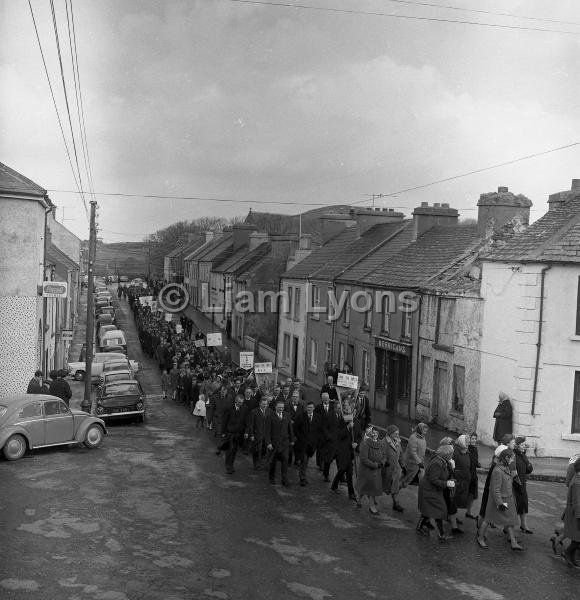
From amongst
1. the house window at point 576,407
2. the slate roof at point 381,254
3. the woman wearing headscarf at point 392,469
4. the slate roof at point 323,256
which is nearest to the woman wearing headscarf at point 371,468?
the woman wearing headscarf at point 392,469

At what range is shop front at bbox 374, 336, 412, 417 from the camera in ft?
89.9

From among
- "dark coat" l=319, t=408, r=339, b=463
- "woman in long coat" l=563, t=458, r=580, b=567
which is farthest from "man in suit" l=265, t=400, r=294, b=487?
"woman in long coat" l=563, t=458, r=580, b=567

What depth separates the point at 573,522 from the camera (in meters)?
10.9

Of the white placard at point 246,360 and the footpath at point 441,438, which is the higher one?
the white placard at point 246,360

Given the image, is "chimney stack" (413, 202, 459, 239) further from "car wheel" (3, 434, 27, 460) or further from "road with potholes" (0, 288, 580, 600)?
"car wheel" (3, 434, 27, 460)

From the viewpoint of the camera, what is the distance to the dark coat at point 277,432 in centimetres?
1497

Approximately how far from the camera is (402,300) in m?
27.8

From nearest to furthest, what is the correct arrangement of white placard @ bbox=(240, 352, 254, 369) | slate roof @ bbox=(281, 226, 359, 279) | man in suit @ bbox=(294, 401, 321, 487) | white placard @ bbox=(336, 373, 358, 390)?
man in suit @ bbox=(294, 401, 321, 487), white placard @ bbox=(336, 373, 358, 390), white placard @ bbox=(240, 352, 254, 369), slate roof @ bbox=(281, 226, 359, 279)

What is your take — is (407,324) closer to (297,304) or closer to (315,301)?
(315,301)

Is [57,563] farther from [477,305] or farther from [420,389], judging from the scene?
[420,389]

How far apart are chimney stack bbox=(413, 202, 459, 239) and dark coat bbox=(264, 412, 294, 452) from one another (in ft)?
61.4

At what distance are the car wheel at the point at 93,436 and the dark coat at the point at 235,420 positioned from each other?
3.48 m

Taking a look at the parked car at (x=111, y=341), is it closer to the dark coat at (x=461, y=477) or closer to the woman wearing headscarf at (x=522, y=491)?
the dark coat at (x=461, y=477)

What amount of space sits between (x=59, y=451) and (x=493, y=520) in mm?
10407
